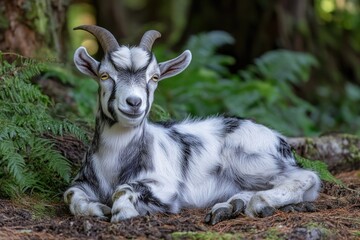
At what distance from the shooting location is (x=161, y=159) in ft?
20.1

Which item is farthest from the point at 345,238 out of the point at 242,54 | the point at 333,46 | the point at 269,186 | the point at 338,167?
the point at 333,46

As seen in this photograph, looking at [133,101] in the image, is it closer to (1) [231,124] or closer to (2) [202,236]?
(2) [202,236]

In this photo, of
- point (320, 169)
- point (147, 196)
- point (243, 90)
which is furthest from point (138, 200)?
point (243, 90)

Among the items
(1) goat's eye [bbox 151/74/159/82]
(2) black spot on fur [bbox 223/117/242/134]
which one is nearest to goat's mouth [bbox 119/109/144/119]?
(1) goat's eye [bbox 151/74/159/82]

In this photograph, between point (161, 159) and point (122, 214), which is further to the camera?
point (161, 159)

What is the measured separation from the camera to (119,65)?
583 centimetres

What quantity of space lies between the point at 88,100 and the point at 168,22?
34.0 ft

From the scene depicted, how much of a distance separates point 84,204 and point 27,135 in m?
0.94

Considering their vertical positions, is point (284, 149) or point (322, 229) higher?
point (284, 149)

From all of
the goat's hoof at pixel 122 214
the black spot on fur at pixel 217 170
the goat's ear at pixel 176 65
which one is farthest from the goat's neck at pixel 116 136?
the black spot on fur at pixel 217 170

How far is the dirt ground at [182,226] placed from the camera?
5.00 m

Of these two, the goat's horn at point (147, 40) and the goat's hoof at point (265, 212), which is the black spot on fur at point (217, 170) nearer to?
the goat's hoof at point (265, 212)

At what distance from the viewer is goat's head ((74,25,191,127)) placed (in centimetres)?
565

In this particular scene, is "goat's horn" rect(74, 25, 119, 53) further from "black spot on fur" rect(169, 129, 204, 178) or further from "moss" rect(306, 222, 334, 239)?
"moss" rect(306, 222, 334, 239)
